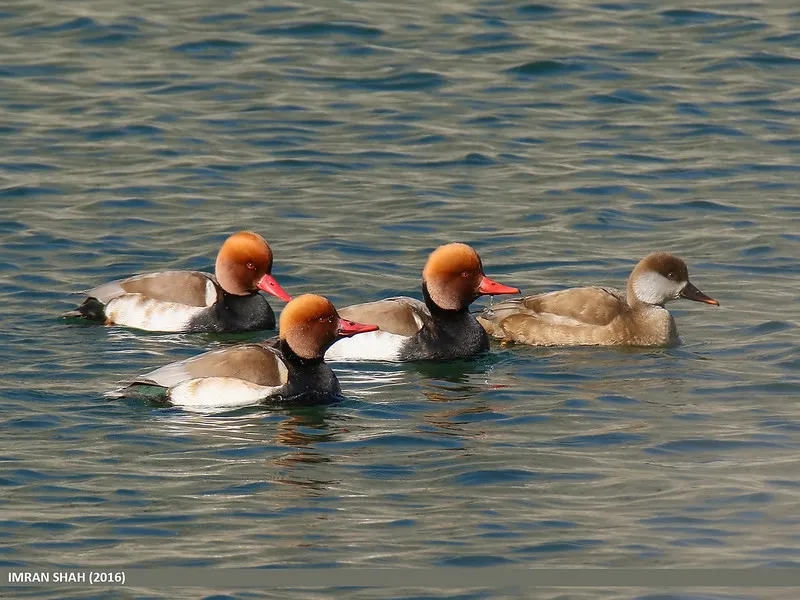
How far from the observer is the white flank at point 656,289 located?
14.0 m

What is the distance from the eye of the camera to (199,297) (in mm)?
14508

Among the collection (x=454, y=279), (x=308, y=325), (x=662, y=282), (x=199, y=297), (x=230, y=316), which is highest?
(x=308, y=325)

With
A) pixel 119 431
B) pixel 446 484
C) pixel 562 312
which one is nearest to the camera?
pixel 446 484

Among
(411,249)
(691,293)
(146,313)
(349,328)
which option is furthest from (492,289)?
(146,313)

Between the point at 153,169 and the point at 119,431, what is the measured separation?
8345mm

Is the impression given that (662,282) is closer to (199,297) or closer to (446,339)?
(446,339)

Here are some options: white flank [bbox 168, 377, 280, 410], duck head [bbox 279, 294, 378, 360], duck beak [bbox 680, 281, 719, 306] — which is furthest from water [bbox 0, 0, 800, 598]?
duck head [bbox 279, 294, 378, 360]

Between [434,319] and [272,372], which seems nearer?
[272,372]

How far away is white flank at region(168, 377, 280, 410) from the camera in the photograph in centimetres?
1166

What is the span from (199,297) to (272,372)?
9.08ft

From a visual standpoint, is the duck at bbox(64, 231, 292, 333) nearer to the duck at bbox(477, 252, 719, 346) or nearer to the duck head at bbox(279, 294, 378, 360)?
the duck at bbox(477, 252, 719, 346)

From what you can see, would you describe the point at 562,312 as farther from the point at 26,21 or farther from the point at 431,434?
the point at 26,21

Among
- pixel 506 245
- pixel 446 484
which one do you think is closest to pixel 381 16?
pixel 506 245

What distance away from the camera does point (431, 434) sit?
1122 centimetres
